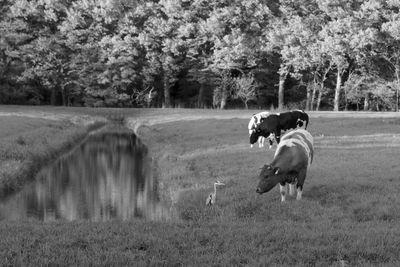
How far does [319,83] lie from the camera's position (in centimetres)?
7100

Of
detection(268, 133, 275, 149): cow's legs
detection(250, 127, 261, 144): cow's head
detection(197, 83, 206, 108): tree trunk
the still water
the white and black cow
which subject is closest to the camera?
the still water

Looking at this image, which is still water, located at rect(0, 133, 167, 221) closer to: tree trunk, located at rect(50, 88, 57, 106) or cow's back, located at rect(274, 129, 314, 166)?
cow's back, located at rect(274, 129, 314, 166)

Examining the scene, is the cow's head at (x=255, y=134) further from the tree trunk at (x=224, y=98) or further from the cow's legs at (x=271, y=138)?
the tree trunk at (x=224, y=98)

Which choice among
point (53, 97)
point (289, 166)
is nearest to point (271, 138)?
point (289, 166)

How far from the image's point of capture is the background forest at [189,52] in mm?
65875

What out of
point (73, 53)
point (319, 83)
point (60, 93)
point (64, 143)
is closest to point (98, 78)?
point (73, 53)

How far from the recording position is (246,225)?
1173cm

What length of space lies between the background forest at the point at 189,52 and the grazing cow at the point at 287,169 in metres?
50.7

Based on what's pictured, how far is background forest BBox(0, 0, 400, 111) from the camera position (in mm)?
65875

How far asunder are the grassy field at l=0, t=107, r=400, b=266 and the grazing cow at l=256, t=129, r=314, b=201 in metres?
0.50

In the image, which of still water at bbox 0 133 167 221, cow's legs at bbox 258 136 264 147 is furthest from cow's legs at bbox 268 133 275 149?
still water at bbox 0 133 167 221

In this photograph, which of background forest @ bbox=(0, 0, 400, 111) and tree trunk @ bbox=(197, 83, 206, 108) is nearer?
background forest @ bbox=(0, 0, 400, 111)

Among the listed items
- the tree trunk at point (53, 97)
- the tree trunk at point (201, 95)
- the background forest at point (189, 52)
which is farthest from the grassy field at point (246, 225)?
the tree trunk at point (53, 97)

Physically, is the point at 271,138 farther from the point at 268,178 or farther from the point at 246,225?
the point at 246,225
